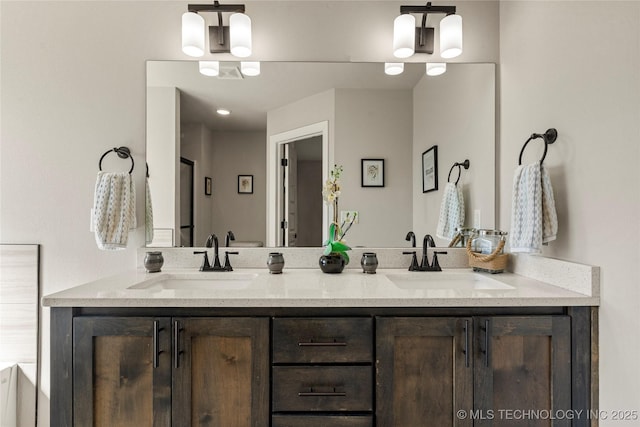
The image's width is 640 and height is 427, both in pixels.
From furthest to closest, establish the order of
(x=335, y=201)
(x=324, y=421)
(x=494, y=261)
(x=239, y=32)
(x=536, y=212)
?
(x=335, y=201)
(x=239, y=32)
(x=494, y=261)
(x=536, y=212)
(x=324, y=421)

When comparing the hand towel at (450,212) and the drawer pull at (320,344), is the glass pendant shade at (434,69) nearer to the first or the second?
the hand towel at (450,212)

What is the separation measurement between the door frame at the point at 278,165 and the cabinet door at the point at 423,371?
2.52ft

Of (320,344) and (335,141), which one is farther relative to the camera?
(335,141)

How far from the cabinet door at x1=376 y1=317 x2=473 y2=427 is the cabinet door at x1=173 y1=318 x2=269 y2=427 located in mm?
404

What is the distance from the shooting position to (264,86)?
181 centimetres

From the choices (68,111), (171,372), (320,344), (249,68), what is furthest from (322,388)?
(68,111)

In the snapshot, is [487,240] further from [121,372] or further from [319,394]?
[121,372]

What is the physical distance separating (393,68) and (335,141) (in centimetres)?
49

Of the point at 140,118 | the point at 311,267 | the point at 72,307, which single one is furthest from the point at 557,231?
the point at 140,118

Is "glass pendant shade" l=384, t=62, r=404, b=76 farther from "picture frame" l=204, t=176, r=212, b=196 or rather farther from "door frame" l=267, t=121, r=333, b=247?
"picture frame" l=204, t=176, r=212, b=196

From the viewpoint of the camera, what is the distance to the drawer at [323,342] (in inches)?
45.9

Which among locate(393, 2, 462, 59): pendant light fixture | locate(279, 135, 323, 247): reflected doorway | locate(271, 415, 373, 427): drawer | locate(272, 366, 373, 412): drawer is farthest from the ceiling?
locate(271, 415, 373, 427): drawer

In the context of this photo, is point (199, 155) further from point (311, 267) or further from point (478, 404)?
point (478, 404)

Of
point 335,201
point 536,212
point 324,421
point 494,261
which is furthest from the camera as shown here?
point 335,201
